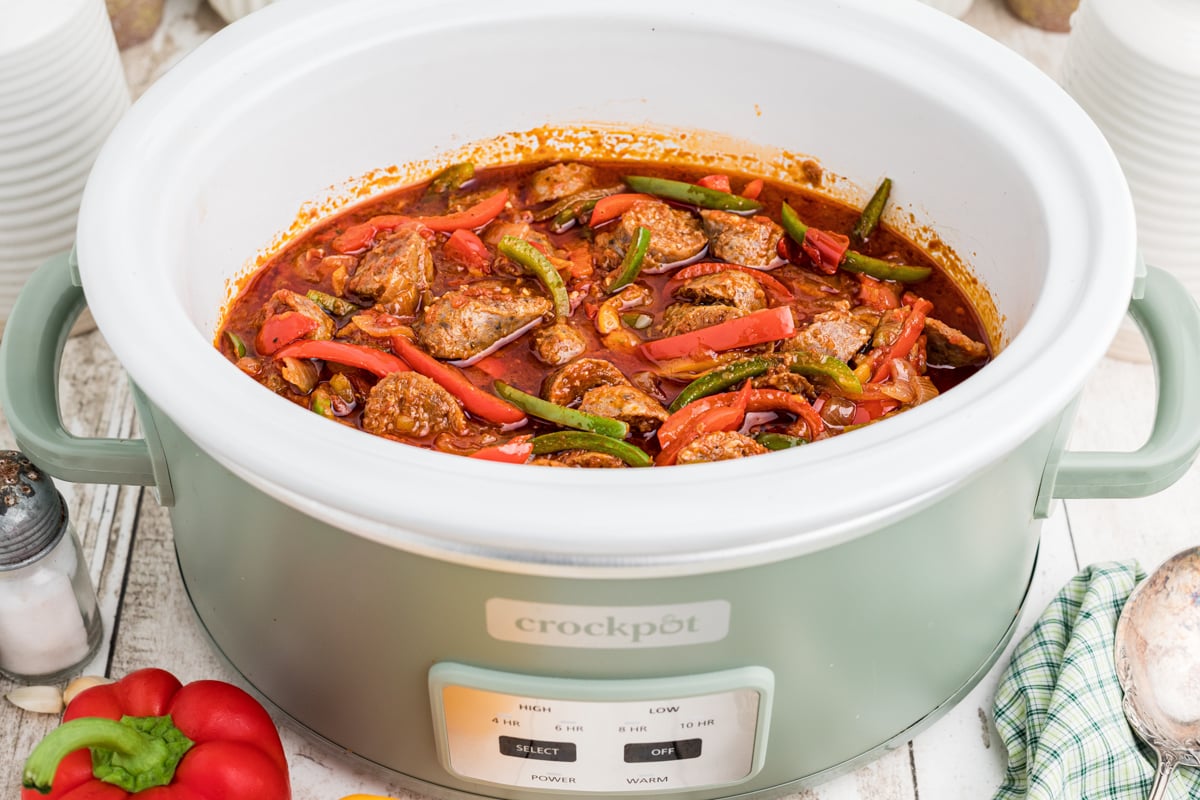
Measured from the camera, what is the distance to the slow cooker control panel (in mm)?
2100

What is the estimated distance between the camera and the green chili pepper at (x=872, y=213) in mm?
2953

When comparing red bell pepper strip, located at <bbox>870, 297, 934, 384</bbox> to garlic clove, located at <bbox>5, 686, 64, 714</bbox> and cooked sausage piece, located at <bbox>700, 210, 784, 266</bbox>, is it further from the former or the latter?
garlic clove, located at <bbox>5, 686, 64, 714</bbox>

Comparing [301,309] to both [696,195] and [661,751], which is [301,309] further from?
[661,751]

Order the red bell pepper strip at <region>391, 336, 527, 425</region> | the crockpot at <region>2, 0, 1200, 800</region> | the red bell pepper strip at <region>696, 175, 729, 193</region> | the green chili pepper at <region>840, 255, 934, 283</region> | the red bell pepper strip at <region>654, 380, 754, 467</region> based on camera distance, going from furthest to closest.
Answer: the red bell pepper strip at <region>696, 175, 729, 193</region>, the green chili pepper at <region>840, 255, 934, 283</region>, the red bell pepper strip at <region>391, 336, 527, 425</region>, the red bell pepper strip at <region>654, 380, 754, 467</region>, the crockpot at <region>2, 0, 1200, 800</region>

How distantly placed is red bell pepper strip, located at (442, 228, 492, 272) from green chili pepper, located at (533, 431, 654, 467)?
24.2 inches

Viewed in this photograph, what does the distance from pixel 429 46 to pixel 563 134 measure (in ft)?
1.32

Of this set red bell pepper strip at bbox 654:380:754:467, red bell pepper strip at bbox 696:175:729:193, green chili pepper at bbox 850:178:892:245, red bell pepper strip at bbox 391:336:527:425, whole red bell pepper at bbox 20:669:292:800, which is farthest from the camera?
red bell pepper strip at bbox 696:175:729:193

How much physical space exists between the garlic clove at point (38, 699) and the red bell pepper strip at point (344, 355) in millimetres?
770

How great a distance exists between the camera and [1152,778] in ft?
8.04

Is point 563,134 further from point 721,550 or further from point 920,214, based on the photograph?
point 721,550

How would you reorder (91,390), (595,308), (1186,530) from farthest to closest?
(91,390) < (1186,530) < (595,308)

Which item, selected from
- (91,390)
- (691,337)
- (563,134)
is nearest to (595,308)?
(691,337)

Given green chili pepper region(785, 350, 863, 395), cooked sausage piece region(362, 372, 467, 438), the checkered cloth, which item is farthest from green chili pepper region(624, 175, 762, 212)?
the checkered cloth

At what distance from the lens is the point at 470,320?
2.62 meters
